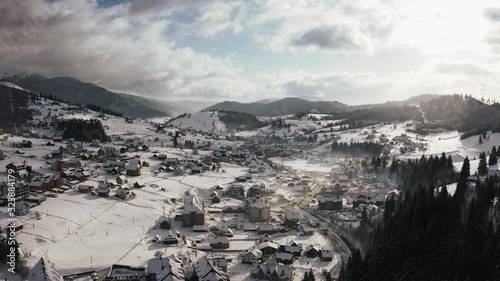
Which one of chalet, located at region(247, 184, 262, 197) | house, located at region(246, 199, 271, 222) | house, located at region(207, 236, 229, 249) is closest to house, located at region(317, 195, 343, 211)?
A: house, located at region(246, 199, 271, 222)

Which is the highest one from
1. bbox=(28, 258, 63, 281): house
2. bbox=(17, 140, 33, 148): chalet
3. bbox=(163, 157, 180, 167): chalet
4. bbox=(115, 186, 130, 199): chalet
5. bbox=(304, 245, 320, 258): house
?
bbox=(17, 140, 33, 148): chalet

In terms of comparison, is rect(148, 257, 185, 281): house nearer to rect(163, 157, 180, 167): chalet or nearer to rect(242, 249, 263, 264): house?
rect(242, 249, 263, 264): house

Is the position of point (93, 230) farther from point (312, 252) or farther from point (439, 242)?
point (439, 242)

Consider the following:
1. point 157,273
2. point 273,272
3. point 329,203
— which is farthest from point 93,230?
point 329,203

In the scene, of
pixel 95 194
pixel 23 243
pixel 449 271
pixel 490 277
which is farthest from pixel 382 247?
pixel 95 194

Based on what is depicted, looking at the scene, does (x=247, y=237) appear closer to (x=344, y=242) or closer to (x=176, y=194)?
(x=344, y=242)

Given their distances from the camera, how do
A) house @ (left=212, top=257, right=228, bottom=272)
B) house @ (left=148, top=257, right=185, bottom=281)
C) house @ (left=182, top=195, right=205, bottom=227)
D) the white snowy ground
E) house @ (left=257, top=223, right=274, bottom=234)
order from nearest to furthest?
house @ (left=148, top=257, right=185, bottom=281)
house @ (left=212, top=257, right=228, bottom=272)
the white snowy ground
house @ (left=257, top=223, right=274, bottom=234)
house @ (left=182, top=195, right=205, bottom=227)
